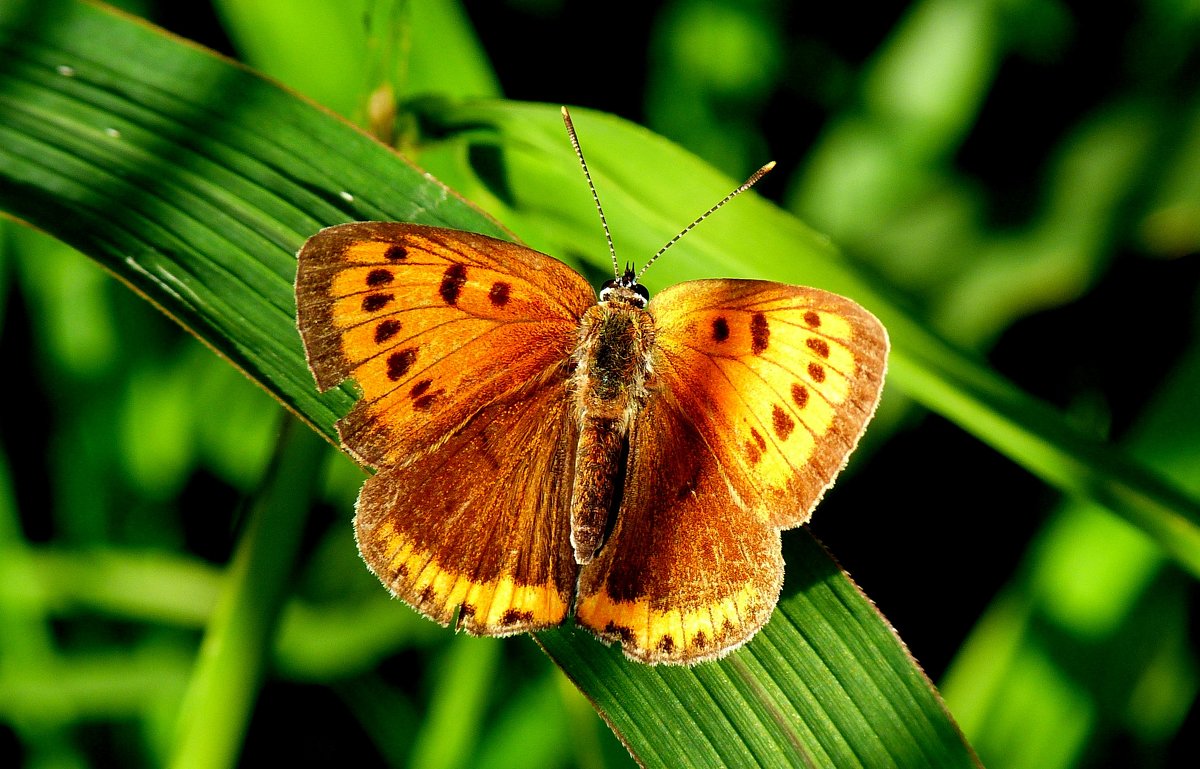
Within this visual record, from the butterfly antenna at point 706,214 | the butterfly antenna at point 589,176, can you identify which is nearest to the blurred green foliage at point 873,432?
the butterfly antenna at point 589,176

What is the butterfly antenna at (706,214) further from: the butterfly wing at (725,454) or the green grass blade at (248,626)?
the green grass blade at (248,626)

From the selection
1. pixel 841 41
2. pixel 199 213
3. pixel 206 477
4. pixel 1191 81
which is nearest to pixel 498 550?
pixel 199 213

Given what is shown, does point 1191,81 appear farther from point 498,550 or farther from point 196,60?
point 196,60

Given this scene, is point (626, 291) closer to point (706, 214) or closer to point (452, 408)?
point (706, 214)

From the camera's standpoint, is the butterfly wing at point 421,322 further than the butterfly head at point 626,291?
No

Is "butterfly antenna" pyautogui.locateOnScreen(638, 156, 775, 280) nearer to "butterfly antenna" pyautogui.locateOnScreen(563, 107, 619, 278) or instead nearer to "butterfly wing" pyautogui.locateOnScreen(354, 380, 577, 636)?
"butterfly antenna" pyautogui.locateOnScreen(563, 107, 619, 278)

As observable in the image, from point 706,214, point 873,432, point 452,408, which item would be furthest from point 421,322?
point 873,432

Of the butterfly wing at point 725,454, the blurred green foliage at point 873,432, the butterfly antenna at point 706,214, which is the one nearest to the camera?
the butterfly wing at point 725,454

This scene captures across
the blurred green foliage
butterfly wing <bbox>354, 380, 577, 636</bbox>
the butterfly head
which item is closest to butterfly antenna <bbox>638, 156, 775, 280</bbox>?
the butterfly head
